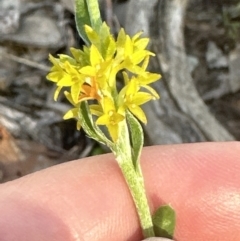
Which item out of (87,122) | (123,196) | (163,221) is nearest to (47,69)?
(123,196)

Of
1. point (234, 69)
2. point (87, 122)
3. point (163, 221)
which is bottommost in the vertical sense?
point (163, 221)

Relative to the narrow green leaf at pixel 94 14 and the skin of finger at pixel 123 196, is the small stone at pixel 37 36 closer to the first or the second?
the skin of finger at pixel 123 196

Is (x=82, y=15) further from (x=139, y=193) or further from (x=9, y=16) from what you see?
(x=9, y=16)

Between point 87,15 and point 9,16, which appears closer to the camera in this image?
point 87,15

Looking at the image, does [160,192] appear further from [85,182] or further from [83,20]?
[83,20]

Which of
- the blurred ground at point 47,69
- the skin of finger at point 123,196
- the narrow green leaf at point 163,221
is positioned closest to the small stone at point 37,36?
the blurred ground at point 47,69

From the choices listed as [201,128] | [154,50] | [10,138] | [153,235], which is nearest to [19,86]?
[10,138]
